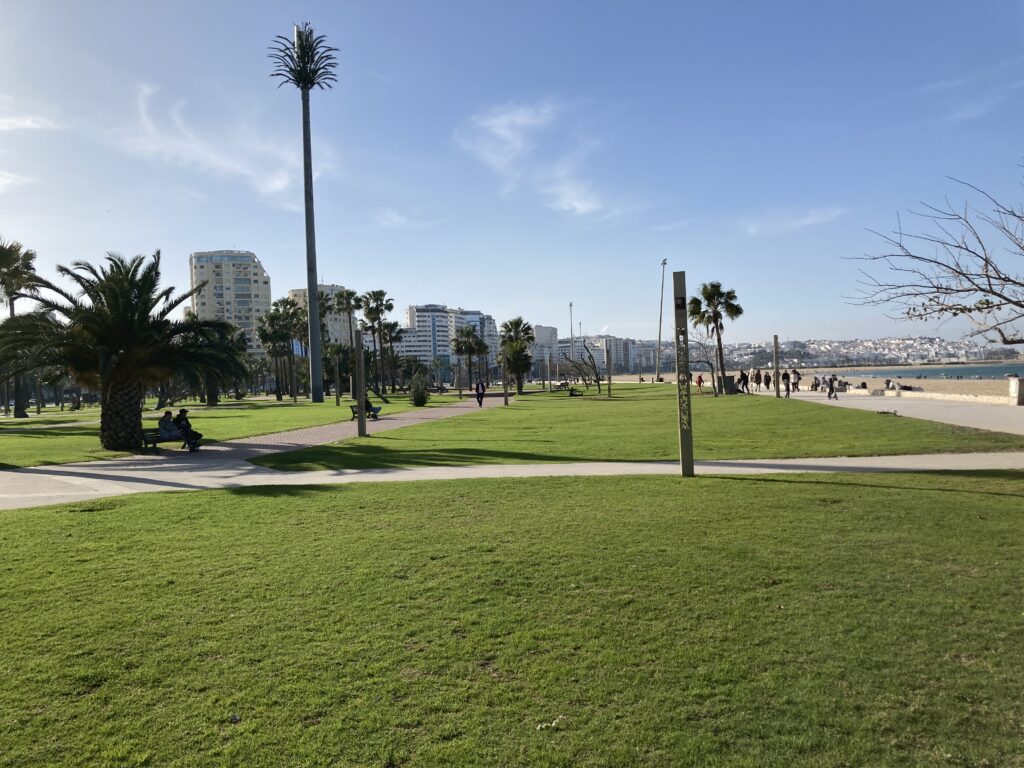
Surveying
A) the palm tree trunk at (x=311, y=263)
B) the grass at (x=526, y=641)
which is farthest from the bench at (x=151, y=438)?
the palm tree trunk at (x=311, y=263)

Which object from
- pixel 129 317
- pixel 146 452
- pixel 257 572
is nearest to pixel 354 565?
pixel 257 572

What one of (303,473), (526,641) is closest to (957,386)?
(303,473)

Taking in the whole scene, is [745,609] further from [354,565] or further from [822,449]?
[822,449]

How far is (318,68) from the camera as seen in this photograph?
54750 mm

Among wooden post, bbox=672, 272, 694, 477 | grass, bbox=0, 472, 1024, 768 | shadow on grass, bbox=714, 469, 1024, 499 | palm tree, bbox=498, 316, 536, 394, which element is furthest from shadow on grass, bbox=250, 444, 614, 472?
palm tree, bbox=498, 316, 536, 394

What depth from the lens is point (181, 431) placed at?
65.1 ft

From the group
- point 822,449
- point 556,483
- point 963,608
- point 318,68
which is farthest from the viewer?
point 318,68

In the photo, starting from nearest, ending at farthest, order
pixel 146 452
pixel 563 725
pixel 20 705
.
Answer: pixel 563 725 → pixel 20 705 → pixel 146 452

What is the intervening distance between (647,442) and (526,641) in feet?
44.4

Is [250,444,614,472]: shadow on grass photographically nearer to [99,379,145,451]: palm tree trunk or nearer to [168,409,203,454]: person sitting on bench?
[168,409,203,454]: person sitting on bench

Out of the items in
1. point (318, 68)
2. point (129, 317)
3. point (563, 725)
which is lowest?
point (563, 725)

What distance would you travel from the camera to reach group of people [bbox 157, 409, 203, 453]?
19547 millimetres

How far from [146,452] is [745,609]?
60.7 ft

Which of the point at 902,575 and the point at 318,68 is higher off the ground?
the point at 318,68
